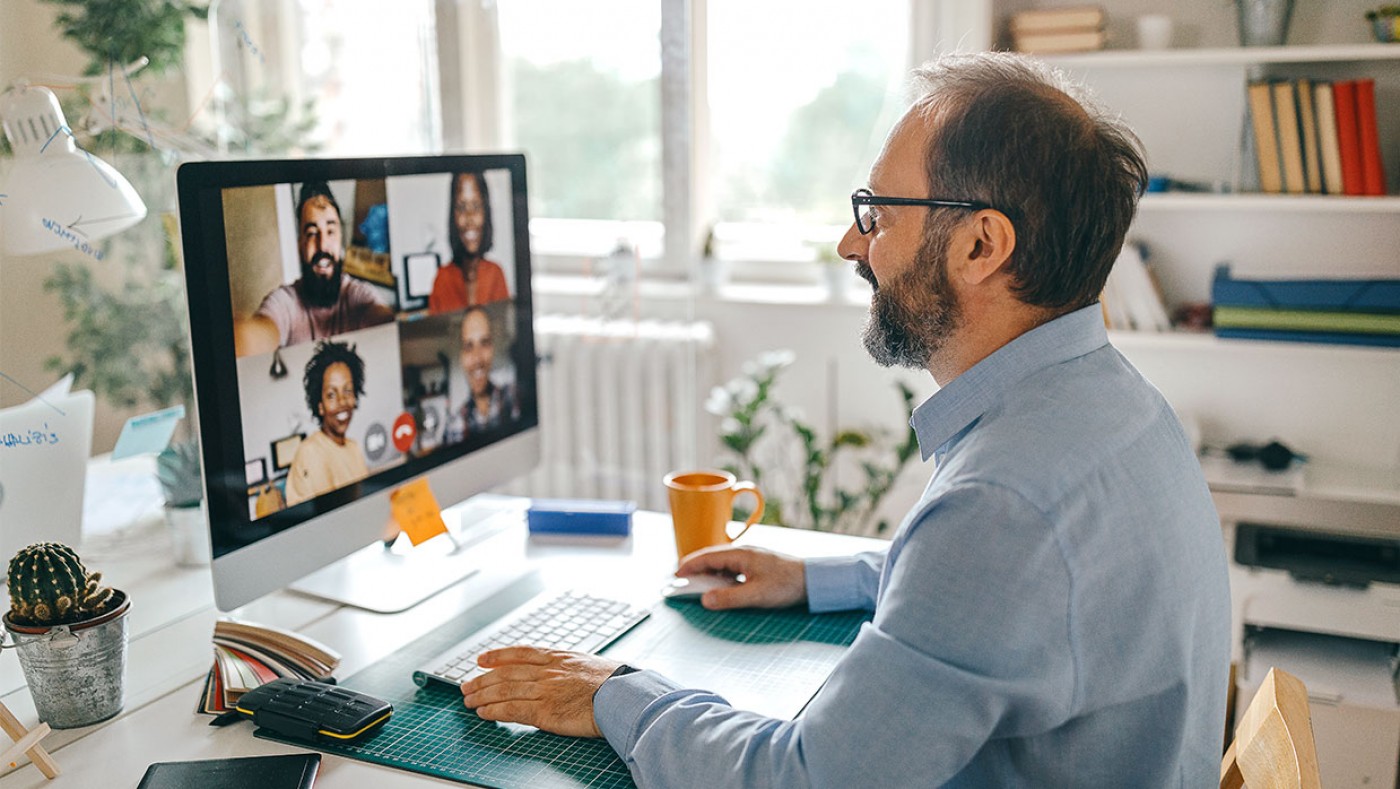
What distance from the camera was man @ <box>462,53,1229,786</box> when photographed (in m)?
0.89

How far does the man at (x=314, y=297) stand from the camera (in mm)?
1257

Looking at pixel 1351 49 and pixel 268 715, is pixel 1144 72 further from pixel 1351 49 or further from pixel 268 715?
pixel 268 715

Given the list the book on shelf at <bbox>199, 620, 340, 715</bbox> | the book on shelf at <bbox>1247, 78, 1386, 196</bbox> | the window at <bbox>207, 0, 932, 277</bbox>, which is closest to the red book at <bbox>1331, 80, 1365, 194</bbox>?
the book on shelf at <bbox>1247, 78, 1386, 196</bbox>

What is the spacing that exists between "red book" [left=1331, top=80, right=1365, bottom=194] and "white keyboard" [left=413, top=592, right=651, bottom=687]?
1.90m

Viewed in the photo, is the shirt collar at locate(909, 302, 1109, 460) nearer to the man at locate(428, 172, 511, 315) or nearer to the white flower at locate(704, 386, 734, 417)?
the man at locate(428, 172, 511, 315)

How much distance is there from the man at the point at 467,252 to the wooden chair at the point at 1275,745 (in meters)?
1.05

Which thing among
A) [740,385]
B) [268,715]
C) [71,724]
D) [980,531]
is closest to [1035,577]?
[980,531]

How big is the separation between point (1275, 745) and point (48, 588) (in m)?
1.12

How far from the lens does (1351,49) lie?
2.36 m

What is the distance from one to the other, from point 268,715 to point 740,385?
5.84 ft

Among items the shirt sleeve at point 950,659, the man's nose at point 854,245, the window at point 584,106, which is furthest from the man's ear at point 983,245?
the window at point 584,106

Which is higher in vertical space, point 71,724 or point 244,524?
point 244,524

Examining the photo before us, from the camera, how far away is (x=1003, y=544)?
2.93ft

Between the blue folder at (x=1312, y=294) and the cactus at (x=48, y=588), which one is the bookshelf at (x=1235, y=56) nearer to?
the blue folder at (x=1312, y=294)
